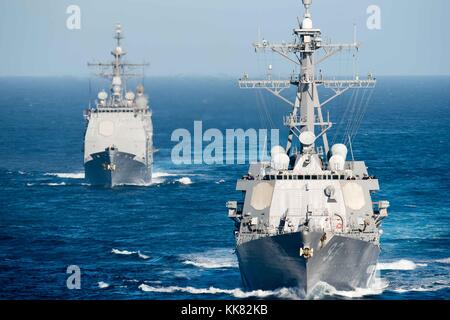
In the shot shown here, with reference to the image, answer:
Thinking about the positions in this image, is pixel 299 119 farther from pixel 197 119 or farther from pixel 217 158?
pixel 197 119

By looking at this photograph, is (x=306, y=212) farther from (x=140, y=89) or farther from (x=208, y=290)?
(x=140, y=89)

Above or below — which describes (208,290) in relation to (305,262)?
below

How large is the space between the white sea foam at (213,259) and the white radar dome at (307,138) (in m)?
8.16

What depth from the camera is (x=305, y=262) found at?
38531 mm

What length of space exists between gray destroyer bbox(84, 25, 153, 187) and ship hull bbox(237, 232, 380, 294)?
131 feet

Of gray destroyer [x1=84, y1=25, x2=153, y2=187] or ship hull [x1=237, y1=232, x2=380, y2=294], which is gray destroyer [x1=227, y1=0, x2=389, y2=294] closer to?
ship hull [x1=237, y1=232, x2=380, y2=294]

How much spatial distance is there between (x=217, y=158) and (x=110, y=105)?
35.0ft

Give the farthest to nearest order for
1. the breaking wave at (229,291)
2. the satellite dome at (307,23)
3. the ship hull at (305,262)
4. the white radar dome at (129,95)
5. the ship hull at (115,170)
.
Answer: the white radar dome at (129,95)
the ship hull at (115,170)
the satellite dome at (307,23)
the breaking wave at (229,291)
the ship hull at (305,262)

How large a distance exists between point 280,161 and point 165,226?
710 inches

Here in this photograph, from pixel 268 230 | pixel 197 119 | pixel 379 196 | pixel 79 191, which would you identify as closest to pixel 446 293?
pixel 268 230

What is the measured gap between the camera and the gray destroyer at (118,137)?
265ft

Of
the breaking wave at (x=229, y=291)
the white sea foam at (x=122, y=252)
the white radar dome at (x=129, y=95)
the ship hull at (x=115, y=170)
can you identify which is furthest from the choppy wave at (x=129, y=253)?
the white radar dome at (x=129, y=95)

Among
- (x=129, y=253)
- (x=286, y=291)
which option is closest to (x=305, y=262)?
(x=286, y=291)

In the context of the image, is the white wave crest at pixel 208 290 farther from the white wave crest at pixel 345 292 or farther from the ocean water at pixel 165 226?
the white wave crest at pixel 345 292
